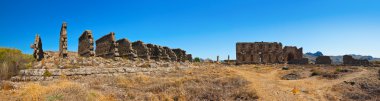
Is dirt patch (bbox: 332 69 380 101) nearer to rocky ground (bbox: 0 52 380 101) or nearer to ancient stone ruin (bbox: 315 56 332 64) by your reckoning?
rocky ground (bbox: 0 52 380 101)

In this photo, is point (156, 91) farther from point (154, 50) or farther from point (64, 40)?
point (154, 50)

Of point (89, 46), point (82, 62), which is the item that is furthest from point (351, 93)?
point (89, 46)

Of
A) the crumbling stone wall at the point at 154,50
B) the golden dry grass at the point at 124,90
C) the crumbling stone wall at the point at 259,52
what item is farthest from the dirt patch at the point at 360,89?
the crumbling stone wall at the point at 259,52

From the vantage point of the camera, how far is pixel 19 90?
30.2 ft

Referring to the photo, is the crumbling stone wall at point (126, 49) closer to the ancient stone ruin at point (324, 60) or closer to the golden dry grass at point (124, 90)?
the golden dry grass at point (124, 90)

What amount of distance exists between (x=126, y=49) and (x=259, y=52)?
126 feet

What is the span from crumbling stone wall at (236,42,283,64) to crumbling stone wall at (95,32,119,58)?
37.5 meters

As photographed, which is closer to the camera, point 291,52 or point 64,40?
point 64,40

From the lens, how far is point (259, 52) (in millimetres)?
57656

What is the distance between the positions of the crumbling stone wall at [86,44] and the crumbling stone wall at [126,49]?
3.14 m

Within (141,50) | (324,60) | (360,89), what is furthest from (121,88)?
(324,60)

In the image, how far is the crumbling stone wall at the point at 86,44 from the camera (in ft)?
68.5

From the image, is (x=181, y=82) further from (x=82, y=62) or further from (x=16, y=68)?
(x=16, y=68)

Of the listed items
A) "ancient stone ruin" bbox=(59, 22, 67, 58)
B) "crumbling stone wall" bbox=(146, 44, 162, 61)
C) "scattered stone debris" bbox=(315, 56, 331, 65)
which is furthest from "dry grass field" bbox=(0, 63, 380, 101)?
"scattered stone debris" bbox=(315, 56, 331, 65)
